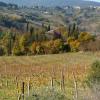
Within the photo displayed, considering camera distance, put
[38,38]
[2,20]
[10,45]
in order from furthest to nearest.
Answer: [2,20] < [38,38] < [10,45]

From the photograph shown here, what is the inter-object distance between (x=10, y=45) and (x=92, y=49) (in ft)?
57.0

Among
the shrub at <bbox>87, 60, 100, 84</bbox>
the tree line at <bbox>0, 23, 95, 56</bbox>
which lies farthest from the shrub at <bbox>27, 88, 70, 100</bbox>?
the tree line at <bbox>0, 23, 95, 56</bbox>

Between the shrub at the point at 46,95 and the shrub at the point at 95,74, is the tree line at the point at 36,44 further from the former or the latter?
the shrub at the point at 46,95

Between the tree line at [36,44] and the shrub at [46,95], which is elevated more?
the shrub at [46,95]

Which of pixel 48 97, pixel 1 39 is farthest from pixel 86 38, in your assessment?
pixel 48 97

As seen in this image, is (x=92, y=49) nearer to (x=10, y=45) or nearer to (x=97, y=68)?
(x=10, y=45)

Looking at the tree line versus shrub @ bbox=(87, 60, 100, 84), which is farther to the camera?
the tree line

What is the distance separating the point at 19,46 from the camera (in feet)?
274

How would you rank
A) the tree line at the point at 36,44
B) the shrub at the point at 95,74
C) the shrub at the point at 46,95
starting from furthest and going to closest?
the tree line at the point at 36,44
the shrub at the point at 95,74
the shrub at the point at 46,95

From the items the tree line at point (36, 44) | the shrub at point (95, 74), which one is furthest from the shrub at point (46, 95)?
the tree line at point (36, 44)

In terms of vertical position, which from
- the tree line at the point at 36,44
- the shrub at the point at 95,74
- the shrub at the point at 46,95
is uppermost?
the shrub at the point at 46,95

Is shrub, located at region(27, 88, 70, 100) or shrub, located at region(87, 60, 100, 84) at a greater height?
shrub, located at region(27, 88, 70, 100)

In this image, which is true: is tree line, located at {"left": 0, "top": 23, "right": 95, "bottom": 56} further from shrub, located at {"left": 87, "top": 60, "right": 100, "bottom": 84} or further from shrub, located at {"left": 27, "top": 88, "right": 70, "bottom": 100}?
shrub, located at {"left": 27, "top": 88, "right": 70, "bottom": 100}

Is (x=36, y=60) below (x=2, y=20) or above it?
above
